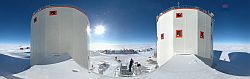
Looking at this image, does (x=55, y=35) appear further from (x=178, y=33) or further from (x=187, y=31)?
(x=187, y=31)

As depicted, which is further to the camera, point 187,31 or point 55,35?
point 55,35

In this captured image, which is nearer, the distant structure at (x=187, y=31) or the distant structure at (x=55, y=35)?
the distant structure at (x=187, y=31)

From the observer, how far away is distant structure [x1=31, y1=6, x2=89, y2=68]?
15697 mm

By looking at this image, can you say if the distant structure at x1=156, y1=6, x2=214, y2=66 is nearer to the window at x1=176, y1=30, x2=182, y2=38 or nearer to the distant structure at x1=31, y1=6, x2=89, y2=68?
the window at x1=176, y1=30, x2=182, y2=38

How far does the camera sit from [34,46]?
16.5m

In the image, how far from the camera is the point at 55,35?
15852 millimetres

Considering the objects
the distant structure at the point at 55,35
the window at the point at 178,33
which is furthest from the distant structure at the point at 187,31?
the distant structure at the point at 55,35

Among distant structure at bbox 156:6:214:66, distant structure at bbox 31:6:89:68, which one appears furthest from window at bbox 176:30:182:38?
distant structure at bbox 31:6:89:68

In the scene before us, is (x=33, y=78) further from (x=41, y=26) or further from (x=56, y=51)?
(x=41, y=26)

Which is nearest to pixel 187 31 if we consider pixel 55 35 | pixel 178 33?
pixel 178 33

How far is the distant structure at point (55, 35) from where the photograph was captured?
15.7m

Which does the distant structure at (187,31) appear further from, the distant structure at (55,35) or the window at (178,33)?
the distant structure at (55,35)

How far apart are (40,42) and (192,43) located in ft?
39.2

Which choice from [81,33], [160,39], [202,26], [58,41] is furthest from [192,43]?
[58,41]
